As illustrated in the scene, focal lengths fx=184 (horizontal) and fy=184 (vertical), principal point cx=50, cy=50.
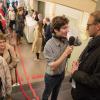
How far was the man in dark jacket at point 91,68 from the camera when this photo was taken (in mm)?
2201

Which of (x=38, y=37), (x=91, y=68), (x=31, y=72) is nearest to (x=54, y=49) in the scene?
(x=91, y=68)

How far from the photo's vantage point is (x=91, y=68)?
227 centimetres

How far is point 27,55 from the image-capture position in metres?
7.95

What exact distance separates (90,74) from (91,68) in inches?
3.2

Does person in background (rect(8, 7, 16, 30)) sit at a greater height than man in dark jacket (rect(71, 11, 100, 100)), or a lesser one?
lesser

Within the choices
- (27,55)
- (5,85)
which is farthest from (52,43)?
(27,55)

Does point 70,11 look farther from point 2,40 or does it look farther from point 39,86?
point 2,40

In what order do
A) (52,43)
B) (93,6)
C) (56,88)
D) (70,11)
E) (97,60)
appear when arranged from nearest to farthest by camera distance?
1. (97,60)
2. (52,43)
3. (56,88)
4. (93,6)
5. (70,11)

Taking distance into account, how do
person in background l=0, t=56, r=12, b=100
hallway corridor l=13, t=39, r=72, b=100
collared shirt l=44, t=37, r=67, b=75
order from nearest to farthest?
collared shirt l=44, t=37, r=67, b=75 < person in background l=0, t=56, r=12, b=100 < hallway corridor l=13, t=39, r=72, b=100

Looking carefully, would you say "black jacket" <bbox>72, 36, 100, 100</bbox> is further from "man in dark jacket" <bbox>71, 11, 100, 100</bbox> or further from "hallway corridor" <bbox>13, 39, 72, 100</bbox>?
"hallway corridor" <bbox>13, 39, 72, 100</bbox>

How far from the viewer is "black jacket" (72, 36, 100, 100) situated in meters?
2.19

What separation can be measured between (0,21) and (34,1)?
4.63 metres

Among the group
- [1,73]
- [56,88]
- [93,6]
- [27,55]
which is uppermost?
[93,6]

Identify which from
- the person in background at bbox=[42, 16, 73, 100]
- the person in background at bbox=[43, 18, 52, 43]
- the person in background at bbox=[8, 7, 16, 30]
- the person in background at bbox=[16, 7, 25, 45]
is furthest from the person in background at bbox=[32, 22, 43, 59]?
the person in background at bbox=[42, 16, 73, 100]
